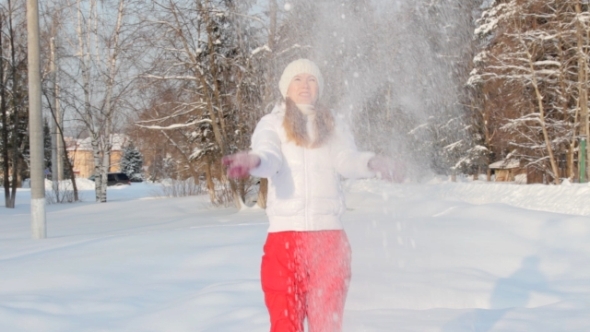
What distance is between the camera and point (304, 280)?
2.40m

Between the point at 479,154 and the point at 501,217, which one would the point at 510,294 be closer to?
the point at 501,217

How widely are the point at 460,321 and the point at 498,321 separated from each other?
0.26m

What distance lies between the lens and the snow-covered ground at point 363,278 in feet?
13.1

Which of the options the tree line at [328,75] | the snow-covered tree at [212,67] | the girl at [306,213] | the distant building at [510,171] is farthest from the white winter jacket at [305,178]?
the distant building at [510,171]

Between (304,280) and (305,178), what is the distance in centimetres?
43

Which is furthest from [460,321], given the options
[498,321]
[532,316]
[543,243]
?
[543,243]

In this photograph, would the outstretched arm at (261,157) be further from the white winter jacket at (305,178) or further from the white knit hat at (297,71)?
the white knit hat at (297,71)

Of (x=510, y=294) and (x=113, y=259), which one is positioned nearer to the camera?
(x=510, y=294)

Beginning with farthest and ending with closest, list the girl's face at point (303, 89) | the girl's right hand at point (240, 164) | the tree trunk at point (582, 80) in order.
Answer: the tree trunk at point (582, 80) → the girl's face at point (303, 89) → the girl's right hand at point (240, 164)

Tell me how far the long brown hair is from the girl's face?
0.04 m

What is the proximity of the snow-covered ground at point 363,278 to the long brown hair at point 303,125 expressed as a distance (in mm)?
1682

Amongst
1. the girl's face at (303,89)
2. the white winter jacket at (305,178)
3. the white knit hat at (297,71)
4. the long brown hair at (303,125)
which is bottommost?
the white winter jacket at (305,178)

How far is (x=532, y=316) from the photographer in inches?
159

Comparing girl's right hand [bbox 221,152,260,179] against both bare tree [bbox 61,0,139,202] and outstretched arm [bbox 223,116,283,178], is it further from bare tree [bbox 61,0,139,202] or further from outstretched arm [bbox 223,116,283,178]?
bare tree [bbox 61,0,139,202]
